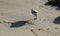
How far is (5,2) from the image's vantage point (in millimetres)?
8102

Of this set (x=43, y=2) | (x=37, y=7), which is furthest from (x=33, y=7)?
(x=43, y=2)

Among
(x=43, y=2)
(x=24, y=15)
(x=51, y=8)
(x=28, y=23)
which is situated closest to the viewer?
(x=28, y=23)

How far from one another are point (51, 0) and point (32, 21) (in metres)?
1.65

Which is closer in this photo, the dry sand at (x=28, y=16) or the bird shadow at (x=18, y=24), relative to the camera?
the dry sand at (x=28, y=16)

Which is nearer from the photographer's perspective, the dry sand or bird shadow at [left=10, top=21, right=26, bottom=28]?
the dry sand

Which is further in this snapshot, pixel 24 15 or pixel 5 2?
pixel 5 2

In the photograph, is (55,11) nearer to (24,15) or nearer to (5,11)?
(24,15)

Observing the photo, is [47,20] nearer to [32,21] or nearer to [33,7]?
[32,21]

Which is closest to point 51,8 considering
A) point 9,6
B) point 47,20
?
point 47,20

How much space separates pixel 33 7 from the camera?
7535mm

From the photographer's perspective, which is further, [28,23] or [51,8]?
[51,8]

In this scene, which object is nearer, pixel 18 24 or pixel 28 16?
pixel 18 24

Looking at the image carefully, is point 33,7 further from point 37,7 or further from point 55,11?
point 55,11

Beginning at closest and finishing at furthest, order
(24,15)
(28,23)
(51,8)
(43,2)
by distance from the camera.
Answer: (28,23) < (24,15) < (51,8) < (43,2)
